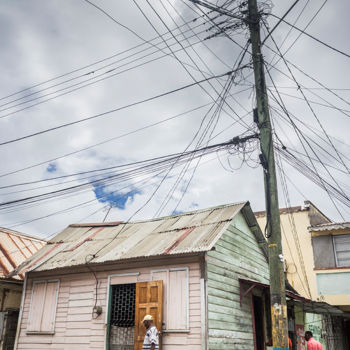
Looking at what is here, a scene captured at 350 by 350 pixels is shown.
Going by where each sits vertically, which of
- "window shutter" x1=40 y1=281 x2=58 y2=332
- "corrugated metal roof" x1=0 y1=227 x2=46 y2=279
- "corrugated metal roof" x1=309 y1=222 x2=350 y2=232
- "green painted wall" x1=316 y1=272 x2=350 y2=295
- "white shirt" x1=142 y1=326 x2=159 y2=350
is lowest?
"white shirt" x1=142 y1=326 x2=159 y2=350

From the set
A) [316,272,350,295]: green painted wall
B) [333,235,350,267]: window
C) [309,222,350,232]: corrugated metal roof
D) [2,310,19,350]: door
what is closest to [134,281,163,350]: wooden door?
[2,310,19,350]: door

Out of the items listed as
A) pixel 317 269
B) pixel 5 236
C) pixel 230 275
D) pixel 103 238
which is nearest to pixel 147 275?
pixel 230 275

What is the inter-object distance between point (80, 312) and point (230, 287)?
15.6 feet

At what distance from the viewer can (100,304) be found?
11.2m

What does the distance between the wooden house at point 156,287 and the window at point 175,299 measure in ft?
0.08

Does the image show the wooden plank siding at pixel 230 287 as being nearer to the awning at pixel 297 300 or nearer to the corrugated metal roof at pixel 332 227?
the awning at pixel 297 300

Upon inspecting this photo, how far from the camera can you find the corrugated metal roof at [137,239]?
1045 cm

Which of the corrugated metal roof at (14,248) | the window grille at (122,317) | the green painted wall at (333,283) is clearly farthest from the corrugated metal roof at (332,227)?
the corrugated metal roof at (14,248)

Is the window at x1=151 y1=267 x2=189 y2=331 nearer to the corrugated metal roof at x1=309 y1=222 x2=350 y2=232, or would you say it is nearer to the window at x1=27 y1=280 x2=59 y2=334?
the window at x1=27 y1=280 x2=59 y2=334

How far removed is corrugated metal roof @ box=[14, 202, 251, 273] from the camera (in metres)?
10.5

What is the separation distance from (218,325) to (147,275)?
2437mm

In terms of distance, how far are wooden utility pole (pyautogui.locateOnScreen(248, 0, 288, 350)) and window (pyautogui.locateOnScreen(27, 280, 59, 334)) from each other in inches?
311

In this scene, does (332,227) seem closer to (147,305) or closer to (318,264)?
(318,264)

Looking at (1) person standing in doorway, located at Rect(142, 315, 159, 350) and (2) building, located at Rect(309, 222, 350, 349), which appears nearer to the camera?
(1) person standing in doorway, located at Rect(142, 315, 159, 350)
